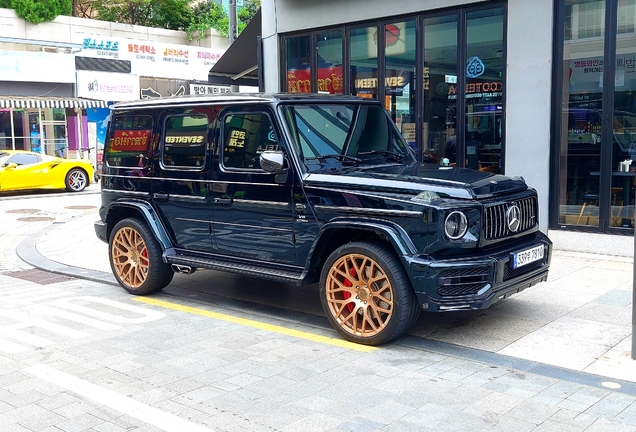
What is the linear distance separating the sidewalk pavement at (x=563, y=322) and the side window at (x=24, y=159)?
11.8 m

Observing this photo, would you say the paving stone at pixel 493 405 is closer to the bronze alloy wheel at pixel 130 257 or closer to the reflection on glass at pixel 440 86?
the bronze alloy wheel at pixel 130 257

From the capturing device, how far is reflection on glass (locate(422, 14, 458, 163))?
10414mm

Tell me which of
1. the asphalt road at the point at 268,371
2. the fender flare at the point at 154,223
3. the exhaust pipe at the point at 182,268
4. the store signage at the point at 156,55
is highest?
the store signage at the point at 156,55

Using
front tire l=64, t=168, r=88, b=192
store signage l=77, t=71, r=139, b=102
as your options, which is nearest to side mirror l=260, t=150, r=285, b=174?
front tire l=64, t=168, r=88, b=192

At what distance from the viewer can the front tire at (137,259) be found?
296 inches

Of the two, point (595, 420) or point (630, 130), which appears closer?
point (595, 420)

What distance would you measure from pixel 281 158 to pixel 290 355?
170 cm

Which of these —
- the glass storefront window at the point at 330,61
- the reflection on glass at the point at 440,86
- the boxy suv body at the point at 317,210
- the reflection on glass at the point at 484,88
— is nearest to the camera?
the boxy suv body at the point at 317,210

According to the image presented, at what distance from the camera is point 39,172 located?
2009 centimetres

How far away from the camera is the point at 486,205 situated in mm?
5512

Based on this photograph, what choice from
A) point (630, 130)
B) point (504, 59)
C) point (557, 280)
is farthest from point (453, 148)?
point (557, 280)

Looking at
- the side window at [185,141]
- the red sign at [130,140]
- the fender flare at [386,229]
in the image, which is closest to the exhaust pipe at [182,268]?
the side window at [185,141]

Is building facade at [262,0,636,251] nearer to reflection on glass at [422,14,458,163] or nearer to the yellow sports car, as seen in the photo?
reflection on glass at [422,14,458,163]

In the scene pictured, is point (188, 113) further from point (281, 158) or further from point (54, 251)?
point (54, 251)
